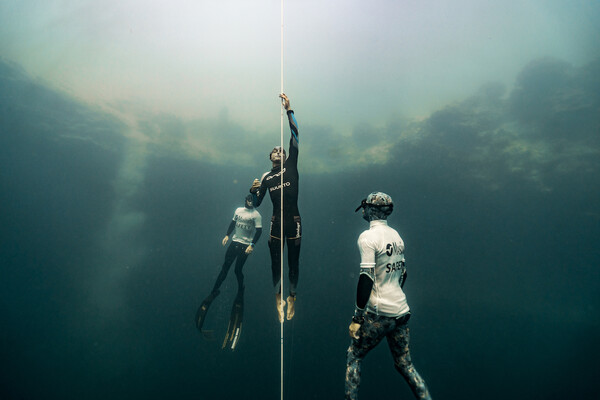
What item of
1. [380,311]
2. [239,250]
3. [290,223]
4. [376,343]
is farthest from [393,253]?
[239,250]

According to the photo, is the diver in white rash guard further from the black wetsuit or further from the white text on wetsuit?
the black wetsuit

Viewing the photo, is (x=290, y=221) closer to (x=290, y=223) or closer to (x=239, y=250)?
(x=290, y=223)

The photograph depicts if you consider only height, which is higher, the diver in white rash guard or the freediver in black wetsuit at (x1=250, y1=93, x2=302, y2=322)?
the freediver in black wetsuit at (x1=250, y1=93, x2=302, y2=322)

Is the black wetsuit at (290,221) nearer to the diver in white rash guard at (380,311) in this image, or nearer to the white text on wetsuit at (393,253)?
the diver in white rash guard at (380,311)

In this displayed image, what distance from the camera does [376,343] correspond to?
2.52 m

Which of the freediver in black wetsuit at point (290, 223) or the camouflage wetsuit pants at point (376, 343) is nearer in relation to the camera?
the camouflage wetsuit pants at point (376, 343)

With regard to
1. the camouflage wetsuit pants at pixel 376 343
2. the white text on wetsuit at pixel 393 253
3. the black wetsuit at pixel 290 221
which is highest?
the black wetsuit at pixel 290 221

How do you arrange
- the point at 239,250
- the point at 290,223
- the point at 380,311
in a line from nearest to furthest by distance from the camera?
the point at 380,311, the point at 290,223, the point at 239,250

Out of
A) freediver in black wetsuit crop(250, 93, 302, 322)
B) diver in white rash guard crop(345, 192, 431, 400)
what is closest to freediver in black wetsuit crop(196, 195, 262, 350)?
freediver in black wetsuit crop(250, 93, 302, 322)

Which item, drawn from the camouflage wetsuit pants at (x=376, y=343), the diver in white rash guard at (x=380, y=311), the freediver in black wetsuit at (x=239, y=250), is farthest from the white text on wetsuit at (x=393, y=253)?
the freediver in black wetsuit at (x=239, y=250)

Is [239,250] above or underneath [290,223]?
underneath

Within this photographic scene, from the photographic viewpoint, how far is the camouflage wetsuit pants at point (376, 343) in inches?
97.3

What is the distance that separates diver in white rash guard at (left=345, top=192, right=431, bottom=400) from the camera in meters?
2.44

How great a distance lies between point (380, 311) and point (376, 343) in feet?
1.30
